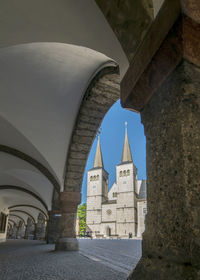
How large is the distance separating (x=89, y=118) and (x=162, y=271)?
5286 millimetres

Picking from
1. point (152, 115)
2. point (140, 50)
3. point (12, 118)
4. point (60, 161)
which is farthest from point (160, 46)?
point (60, 161)

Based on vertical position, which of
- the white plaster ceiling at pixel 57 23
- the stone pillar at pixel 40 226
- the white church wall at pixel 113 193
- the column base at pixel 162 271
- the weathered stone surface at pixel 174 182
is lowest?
the stone pillar at pixel 40 226

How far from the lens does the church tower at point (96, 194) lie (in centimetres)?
4672

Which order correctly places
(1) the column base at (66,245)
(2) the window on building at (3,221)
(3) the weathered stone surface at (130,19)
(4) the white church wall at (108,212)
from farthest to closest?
(4) the white church wall at (108,212) < (2) the window on building at (3,221) < (1) the column base at (66,245) < (3) the weathered stone surface at (130,19)

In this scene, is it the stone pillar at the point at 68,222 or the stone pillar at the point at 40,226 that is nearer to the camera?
the stone pillar at the point at 68,222

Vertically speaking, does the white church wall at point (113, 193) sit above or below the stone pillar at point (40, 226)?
above

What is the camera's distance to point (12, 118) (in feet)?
20.4

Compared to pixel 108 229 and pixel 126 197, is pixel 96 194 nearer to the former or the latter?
pixel 108 229

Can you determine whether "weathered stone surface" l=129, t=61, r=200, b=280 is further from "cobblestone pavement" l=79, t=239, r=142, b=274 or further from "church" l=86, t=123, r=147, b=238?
"church" l=86, t=123, r=147, b=238

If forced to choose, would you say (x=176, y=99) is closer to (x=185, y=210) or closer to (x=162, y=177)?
(x=162, y=177)

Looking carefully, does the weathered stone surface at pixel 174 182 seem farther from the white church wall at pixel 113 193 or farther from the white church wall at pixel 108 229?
the white church wall at pixel 113 193

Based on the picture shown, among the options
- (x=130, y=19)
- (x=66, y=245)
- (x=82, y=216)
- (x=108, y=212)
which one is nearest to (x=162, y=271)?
(x=130, y=19)

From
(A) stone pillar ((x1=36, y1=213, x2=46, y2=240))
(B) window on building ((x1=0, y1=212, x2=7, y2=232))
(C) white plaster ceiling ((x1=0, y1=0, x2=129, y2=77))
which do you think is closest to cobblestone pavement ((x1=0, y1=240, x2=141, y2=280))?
(C) white plaster ceiling ((x1=0, y1=0, x2=129, y2=77))

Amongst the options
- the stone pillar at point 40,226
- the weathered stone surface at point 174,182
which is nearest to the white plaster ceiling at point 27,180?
the weathered stone surface at point 174,182
